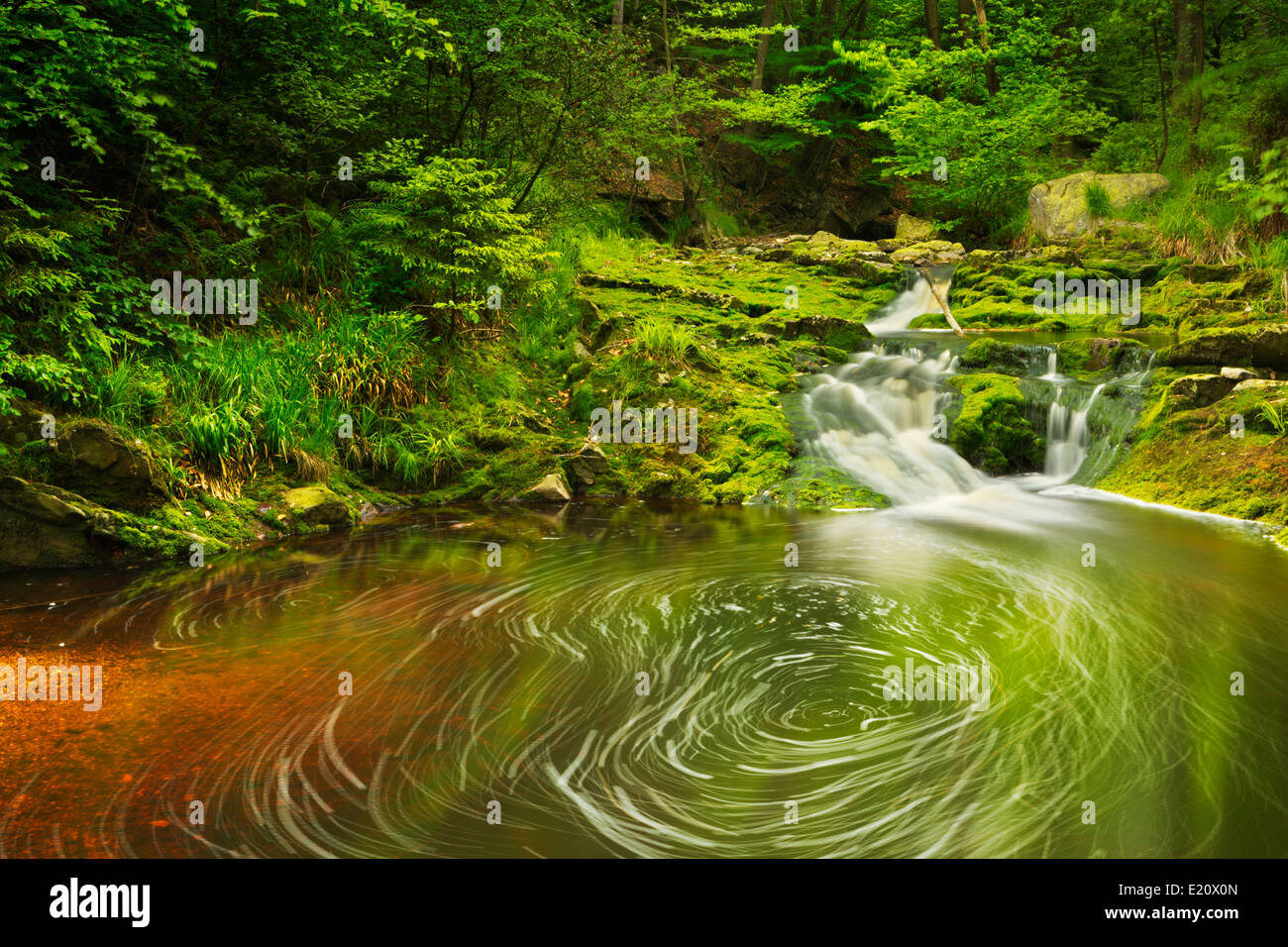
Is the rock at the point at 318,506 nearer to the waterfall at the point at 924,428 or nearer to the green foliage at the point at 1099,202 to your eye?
the waterfall at the point at 924,428

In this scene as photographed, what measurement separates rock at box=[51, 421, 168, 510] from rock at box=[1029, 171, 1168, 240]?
1584 centimetres

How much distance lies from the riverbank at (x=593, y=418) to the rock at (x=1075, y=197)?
2.33 metres

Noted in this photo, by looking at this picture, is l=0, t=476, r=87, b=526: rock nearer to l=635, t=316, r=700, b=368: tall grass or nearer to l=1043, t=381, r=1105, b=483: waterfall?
l=635, t=316, r=700, b=368: tall grass

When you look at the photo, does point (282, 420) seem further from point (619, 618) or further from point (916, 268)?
point (916, 268)

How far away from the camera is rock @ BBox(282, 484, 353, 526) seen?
23.4 ft

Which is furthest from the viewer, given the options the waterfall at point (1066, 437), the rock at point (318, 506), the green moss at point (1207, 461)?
the waterfall at point (1066, 437)

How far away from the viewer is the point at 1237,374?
27.3ft

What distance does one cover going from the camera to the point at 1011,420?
923cm

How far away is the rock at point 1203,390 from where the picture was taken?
8320 millimetres

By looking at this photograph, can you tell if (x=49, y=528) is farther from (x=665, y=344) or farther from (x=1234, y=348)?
(x=1234, y=348)

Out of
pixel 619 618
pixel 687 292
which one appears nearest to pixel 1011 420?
pixel 687 292

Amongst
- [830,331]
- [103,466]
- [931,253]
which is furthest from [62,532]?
[931,253]

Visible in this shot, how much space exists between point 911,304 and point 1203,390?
6568mm

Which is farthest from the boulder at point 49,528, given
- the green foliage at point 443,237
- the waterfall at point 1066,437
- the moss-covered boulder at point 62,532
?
the waterfall at point 1066,437
